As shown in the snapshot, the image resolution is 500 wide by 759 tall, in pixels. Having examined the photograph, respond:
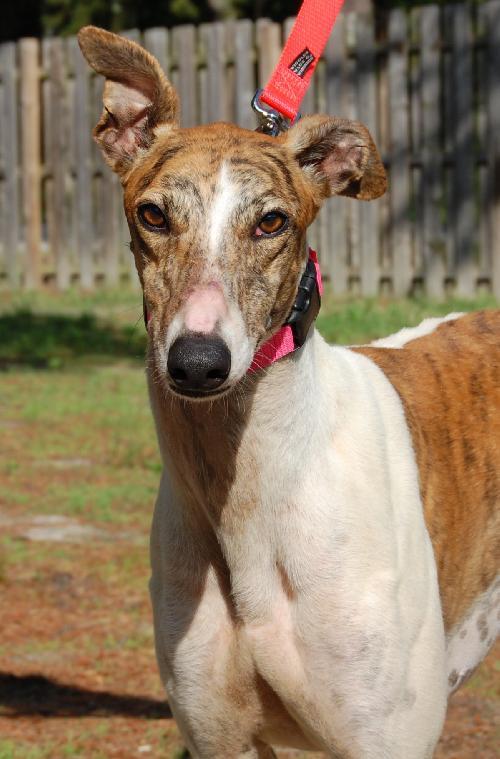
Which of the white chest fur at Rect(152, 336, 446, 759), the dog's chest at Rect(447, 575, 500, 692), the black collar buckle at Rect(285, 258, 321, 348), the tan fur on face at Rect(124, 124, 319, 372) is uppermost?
the tan fur on face at Rect(124, 124, 319, 372)

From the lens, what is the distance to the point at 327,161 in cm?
357

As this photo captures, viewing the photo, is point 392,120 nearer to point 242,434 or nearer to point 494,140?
point 494,140

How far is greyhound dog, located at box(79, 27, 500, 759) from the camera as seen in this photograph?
3053 millimetres

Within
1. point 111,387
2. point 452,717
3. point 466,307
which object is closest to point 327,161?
point 452,717

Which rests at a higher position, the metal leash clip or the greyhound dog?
the metal leash clip

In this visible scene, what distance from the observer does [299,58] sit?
375 cm

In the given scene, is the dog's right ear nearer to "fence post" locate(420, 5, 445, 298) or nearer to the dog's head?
the dog's head

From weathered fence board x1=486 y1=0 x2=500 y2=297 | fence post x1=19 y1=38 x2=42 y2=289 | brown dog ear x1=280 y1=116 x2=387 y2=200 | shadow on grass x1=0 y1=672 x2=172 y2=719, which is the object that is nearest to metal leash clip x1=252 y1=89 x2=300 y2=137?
brown dog ear x1=280 y1=116 x2=387 y2=200

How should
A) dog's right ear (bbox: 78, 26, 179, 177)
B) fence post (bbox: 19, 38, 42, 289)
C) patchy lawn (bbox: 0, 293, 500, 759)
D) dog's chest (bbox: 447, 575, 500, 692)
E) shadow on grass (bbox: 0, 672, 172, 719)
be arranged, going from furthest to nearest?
fence post (bbox: 19, 38, 42, 289)
shadow on grass (bbox: 0, 672, 172, 719)
patchy lawn (bbox: 0, 293, 500, 759)
dog's chest (bbox: 447, 575, 500, 692)
dog's right ear (bbox: 78, 26, 179, 177)

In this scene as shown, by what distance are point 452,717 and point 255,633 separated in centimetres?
183

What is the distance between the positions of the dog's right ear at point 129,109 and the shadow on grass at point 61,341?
23.1ft

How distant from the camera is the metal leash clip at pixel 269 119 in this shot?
3.68 meters

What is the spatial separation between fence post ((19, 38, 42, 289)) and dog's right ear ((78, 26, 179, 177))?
36.1 feet

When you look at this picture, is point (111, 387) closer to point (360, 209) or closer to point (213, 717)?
point (360, 209)
